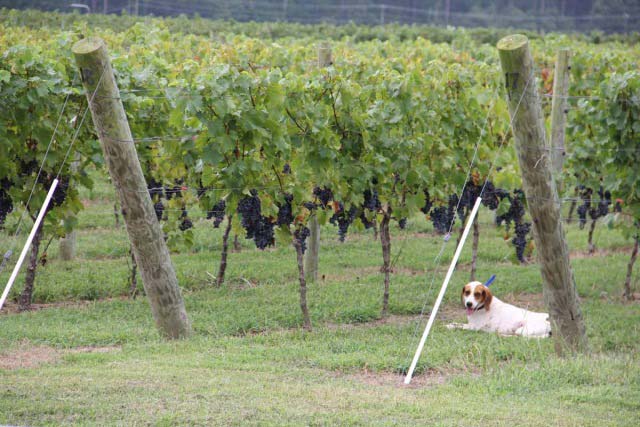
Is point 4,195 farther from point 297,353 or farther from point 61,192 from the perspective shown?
point 297,353

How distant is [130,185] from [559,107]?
5612 millimetres

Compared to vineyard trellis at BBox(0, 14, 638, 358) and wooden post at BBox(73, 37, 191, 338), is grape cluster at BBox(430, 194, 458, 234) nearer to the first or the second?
vineyard trellis at BBox(0, 14, 638, 358)

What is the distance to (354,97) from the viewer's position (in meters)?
7.48

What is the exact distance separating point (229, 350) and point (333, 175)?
6.39 feet

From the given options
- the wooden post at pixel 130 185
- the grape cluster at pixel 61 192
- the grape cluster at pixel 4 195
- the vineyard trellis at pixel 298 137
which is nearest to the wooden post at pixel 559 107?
the vineyard trellis at pixel 298 137

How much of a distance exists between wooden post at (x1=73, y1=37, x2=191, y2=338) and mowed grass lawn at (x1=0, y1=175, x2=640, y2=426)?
29 cm

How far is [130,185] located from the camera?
6.54 m

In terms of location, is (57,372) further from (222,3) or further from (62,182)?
(222,3)

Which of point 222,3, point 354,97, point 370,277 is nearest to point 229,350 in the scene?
point 354,97

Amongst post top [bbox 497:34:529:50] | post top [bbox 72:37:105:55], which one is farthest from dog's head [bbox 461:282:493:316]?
post top [bbox 72:37:105:55]

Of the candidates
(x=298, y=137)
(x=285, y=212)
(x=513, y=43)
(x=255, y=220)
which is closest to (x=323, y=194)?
(x=285, y=212)

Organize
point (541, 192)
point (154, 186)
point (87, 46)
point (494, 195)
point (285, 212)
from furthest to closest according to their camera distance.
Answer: point (154, 186) < point (494, 195) < point (285, 212) < point (87, 46) < point (541, 192)

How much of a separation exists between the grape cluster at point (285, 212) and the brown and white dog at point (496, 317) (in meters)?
1.69

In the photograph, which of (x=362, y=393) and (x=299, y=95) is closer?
(x=362, y=393)
